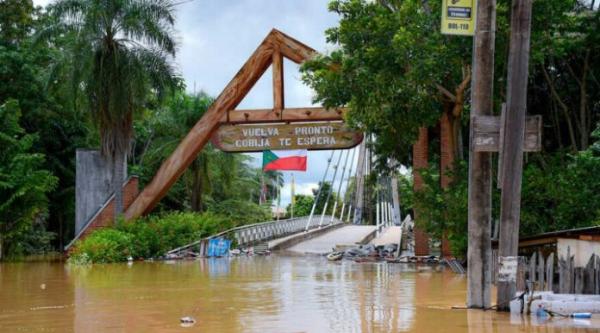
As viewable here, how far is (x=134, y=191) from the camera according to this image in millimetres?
31125

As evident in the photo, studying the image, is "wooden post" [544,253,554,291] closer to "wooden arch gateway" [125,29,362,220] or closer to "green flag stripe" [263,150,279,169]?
"wooden arch gateway" [125,29,362,220]

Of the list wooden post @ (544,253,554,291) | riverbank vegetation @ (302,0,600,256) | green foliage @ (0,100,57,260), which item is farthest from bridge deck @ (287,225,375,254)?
wooden post @ (544,253,554,291)

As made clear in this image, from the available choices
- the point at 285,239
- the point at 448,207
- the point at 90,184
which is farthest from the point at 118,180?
the point at 448,207

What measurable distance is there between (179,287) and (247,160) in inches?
1599

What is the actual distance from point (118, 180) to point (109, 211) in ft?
4.80

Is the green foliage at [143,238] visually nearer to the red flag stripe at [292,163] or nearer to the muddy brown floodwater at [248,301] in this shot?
the muddy brown floodwater at [248,301]

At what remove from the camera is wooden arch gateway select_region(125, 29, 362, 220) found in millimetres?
28938

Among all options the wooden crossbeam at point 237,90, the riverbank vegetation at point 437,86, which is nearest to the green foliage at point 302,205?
the wooden crossbeam at point 237,90

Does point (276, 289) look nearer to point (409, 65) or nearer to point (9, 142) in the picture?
point (409, 65)

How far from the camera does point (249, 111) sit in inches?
1159

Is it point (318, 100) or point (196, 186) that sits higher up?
point (318, 100)

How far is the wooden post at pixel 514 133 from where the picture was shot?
36.6 feet

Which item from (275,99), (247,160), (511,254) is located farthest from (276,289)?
(247,160)

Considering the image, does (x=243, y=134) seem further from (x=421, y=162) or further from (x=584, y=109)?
(x=584, y=109)
